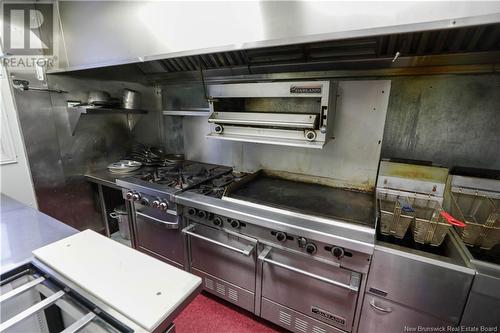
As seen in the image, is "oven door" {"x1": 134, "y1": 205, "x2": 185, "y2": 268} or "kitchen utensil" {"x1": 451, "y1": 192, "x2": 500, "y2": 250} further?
"oven door" {"x1": 134, "y1": 205, "x2": 185, "y2": 268}

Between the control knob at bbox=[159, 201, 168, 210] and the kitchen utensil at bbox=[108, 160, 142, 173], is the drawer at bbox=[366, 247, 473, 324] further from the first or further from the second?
the kitchen utensil at bbox=[108, 160, 142, 173]

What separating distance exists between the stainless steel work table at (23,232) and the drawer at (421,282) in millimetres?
1364

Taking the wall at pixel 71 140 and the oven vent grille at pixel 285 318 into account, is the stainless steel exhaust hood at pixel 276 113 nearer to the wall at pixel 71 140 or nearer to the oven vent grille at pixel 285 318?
the oven vent grille at pixel 285 318

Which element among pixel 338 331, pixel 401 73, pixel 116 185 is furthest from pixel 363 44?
pixel 116 185

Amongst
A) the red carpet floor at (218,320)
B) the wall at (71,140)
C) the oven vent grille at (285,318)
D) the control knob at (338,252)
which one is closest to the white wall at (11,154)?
the wall at (71,140)

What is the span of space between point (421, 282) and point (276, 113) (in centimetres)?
107

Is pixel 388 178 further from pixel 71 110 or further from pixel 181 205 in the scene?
pixel 71 110

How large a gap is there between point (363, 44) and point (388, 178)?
800 mm

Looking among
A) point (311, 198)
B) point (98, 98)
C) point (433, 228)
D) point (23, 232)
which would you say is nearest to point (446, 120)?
point (433, 228)

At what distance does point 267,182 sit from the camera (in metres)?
1.75

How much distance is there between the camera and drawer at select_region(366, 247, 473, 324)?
0.90 meters

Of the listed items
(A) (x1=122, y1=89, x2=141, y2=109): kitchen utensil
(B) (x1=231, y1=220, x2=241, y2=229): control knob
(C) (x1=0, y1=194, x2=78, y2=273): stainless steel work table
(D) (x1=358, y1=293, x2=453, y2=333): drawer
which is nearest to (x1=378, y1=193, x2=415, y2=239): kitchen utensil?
(D) (x1=358, y1=293, x2=453, y2=333): drawer

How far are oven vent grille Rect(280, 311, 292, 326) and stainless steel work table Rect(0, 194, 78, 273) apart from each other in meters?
1.19

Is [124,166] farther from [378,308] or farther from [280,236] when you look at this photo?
[378,308]
